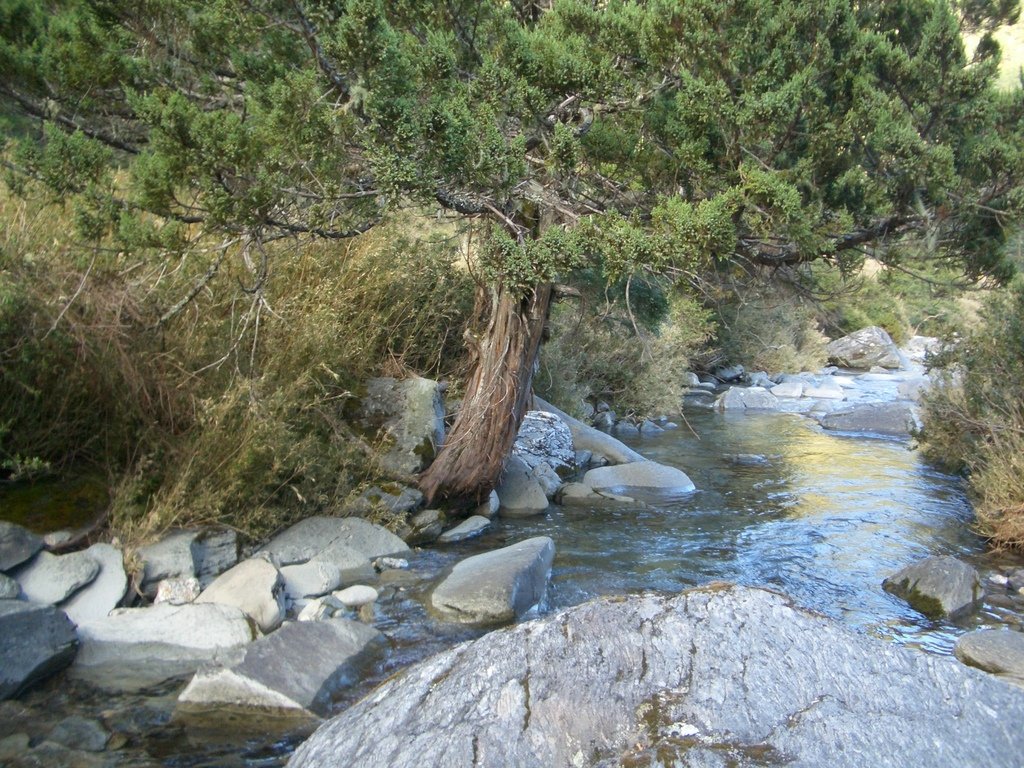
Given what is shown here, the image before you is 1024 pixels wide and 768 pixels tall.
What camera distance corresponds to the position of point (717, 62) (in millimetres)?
6273

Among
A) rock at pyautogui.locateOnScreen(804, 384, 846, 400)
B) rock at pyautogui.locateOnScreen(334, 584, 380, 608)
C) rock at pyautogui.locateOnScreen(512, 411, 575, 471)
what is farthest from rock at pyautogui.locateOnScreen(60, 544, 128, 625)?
rock at pyautogui.locateOnScreen(804, 384, 846, 400)

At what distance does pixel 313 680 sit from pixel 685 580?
319 cm

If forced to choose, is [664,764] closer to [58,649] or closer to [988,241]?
[58,649]

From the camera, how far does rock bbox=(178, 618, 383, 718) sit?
455cm

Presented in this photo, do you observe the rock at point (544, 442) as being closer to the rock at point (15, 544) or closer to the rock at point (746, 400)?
the rock at point (15, 544)

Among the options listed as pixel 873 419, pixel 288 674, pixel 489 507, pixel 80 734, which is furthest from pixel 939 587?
pixel 873 419

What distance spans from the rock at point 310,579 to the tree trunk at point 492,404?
5.78ft

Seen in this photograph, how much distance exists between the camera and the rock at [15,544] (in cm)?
537

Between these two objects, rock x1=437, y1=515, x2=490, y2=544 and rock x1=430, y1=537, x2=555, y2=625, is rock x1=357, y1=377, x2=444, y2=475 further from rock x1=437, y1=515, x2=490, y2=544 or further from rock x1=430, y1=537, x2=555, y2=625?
rock x1=430, y1=537, x2=555, y2=625

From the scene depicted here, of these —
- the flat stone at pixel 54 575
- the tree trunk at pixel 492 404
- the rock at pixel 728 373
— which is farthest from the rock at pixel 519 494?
the rock at pixel 728 373

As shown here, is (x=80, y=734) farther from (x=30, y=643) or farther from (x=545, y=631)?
(x=545, y=631)

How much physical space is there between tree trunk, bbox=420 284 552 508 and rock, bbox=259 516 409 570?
0.92 m

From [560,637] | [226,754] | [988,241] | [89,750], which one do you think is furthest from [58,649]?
[988,241]

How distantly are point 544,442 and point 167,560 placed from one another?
5692mm
